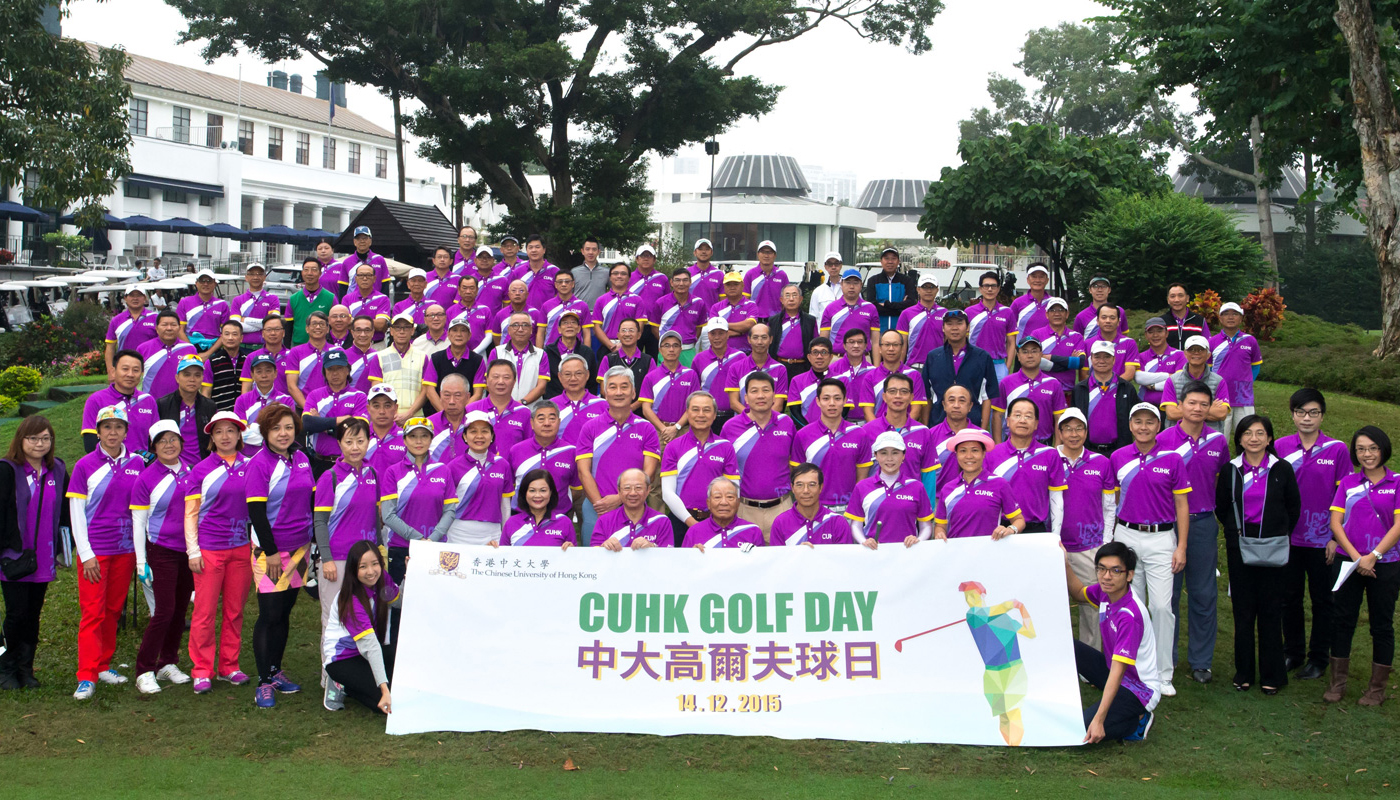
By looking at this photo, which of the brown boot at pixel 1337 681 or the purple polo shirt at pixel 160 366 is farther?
the purple polo shirt at pixel 160 366

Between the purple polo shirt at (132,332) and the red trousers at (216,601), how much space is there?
14.2 ft

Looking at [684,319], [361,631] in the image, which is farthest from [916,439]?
[684,319]

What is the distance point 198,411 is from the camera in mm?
8609

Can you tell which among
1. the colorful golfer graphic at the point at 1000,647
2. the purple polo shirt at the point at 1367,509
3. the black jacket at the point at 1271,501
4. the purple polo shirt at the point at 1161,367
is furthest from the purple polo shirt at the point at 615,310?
the purple polo shirt at the point at 1367,509

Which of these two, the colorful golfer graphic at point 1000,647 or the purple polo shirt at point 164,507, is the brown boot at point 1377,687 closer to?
the colorful golfer graphic at point 1000,647

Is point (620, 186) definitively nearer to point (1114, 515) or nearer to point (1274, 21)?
point (1274, 21)

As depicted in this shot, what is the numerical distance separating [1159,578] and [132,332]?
365 inches

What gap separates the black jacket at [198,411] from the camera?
849 centimetres

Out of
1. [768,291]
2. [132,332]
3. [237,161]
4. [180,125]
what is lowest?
[132,332]

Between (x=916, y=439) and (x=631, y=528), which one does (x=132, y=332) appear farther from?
(x=916, y=439)

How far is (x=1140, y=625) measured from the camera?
20.8 ft

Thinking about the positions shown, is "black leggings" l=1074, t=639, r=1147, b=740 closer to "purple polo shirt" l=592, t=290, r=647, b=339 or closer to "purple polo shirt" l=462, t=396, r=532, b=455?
"purple polo shirt" l=462, t=396, r=532, b=455

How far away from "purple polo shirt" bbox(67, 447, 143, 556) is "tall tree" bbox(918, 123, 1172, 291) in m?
23.7

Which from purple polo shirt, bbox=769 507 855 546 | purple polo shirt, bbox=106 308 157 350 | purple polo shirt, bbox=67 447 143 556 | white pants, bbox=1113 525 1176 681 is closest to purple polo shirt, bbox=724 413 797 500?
purple polo shirt, bbox=769 507 855 546
